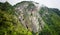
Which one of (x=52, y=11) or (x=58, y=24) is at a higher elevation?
(x=52, y=11)

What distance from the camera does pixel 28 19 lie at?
6215mm

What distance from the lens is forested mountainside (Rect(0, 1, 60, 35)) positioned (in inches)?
231

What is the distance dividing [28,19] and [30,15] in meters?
0.15

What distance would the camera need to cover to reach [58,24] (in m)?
6.82

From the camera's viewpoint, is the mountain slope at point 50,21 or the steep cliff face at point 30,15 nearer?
the steep cliff face at point 30,15

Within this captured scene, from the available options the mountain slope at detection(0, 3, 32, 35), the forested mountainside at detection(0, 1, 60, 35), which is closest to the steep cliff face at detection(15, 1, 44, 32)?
the forested mountainside at detection(0, 1, 60, 35)

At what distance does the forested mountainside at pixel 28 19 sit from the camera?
5864 millimetres

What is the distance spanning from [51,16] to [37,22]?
72 cm

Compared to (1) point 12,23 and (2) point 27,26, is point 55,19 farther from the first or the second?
(1) point 12,23

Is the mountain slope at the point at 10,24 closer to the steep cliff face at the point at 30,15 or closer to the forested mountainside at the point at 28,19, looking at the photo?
the forested mountainside at the point at 28,19

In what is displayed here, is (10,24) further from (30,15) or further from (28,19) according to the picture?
(30,15)

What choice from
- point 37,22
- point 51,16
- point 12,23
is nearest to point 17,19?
point 12,23

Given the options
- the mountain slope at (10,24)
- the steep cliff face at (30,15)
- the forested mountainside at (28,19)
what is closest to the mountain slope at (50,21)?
the forested mountainside at (28,19)

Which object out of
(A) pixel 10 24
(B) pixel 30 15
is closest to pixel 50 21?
(B) pixel 30 15
